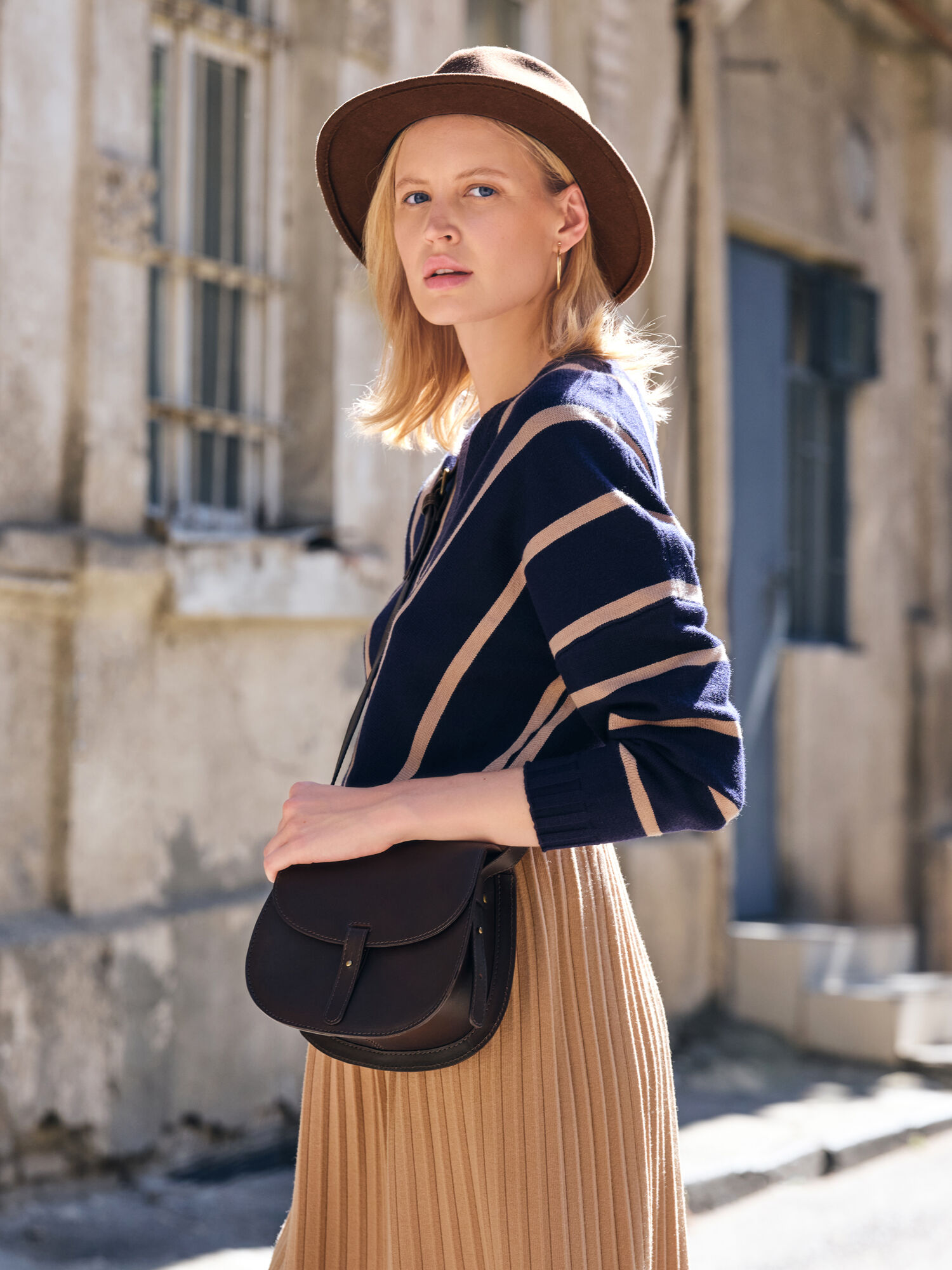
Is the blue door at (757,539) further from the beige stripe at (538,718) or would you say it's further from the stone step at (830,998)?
the beige stripe at (538,718)

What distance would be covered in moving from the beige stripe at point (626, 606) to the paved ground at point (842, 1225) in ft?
9.28

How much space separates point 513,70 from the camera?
5.53ft

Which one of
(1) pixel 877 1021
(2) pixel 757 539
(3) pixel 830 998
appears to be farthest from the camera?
(2) pixel 757 539

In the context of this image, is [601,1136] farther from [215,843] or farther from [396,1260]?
[215,843]

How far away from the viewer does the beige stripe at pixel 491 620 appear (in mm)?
1441

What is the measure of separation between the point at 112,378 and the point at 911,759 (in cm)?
595

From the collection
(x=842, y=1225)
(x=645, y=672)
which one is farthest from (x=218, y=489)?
(x=645, y=672)

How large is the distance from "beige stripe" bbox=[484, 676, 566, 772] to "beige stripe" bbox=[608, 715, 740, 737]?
13cm

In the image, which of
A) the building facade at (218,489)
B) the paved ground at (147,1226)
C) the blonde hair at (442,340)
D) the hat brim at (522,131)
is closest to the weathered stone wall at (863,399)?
the building facade at (218,489)

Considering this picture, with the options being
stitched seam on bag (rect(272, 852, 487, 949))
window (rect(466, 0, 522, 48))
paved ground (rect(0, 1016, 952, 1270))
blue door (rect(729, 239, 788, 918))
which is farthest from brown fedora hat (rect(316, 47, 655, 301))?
blue door (rect(729, 239, 788, 918))

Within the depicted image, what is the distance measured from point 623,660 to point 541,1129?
52 centimetres

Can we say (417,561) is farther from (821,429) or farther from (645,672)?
(821,429)

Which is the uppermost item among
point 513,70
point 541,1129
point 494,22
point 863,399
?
point 494,22

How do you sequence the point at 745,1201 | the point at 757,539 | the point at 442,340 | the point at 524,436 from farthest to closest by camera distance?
the point at 757,539
the point at 745,1201
the point at 442,340
the point at 524,436
